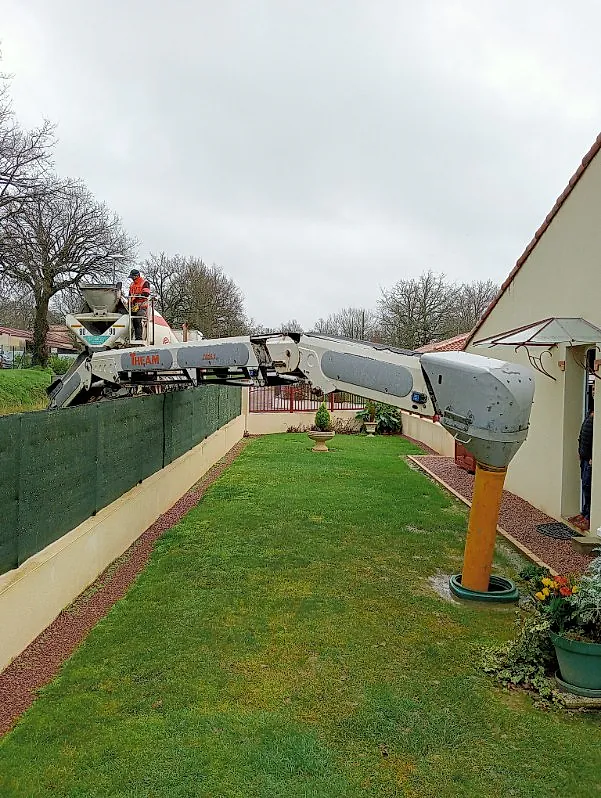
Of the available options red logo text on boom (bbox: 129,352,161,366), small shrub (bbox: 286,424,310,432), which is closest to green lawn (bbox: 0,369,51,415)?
red logo text on boom (bbox: 129,352,161,366)

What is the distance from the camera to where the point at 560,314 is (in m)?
8.89

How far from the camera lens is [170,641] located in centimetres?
528

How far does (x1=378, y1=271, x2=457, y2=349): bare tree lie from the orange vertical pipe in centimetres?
3378

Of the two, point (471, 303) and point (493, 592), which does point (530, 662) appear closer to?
point (493, 592)

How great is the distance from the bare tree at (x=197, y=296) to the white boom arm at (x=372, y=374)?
29.0m

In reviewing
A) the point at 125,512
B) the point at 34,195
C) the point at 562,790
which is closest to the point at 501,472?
the point at 562,790

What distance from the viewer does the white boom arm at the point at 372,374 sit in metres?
5.40

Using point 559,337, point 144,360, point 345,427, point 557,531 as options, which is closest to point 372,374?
point 559,337

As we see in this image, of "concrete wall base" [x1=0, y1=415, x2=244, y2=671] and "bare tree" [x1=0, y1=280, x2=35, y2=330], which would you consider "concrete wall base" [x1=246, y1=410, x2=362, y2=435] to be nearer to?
"bare tree" [x1=0, y1=280, x2=35, y2=330]

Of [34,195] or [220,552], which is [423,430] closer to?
[220,552]

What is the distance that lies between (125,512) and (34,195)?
763 inches

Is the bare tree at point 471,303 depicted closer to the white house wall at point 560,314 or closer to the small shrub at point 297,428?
the small shrub at point 297,428

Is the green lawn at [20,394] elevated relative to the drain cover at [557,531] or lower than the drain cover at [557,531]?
elevated

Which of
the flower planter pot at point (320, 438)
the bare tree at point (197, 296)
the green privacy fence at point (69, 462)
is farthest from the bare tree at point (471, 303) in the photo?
the green privacy fence at point (69, 462)
